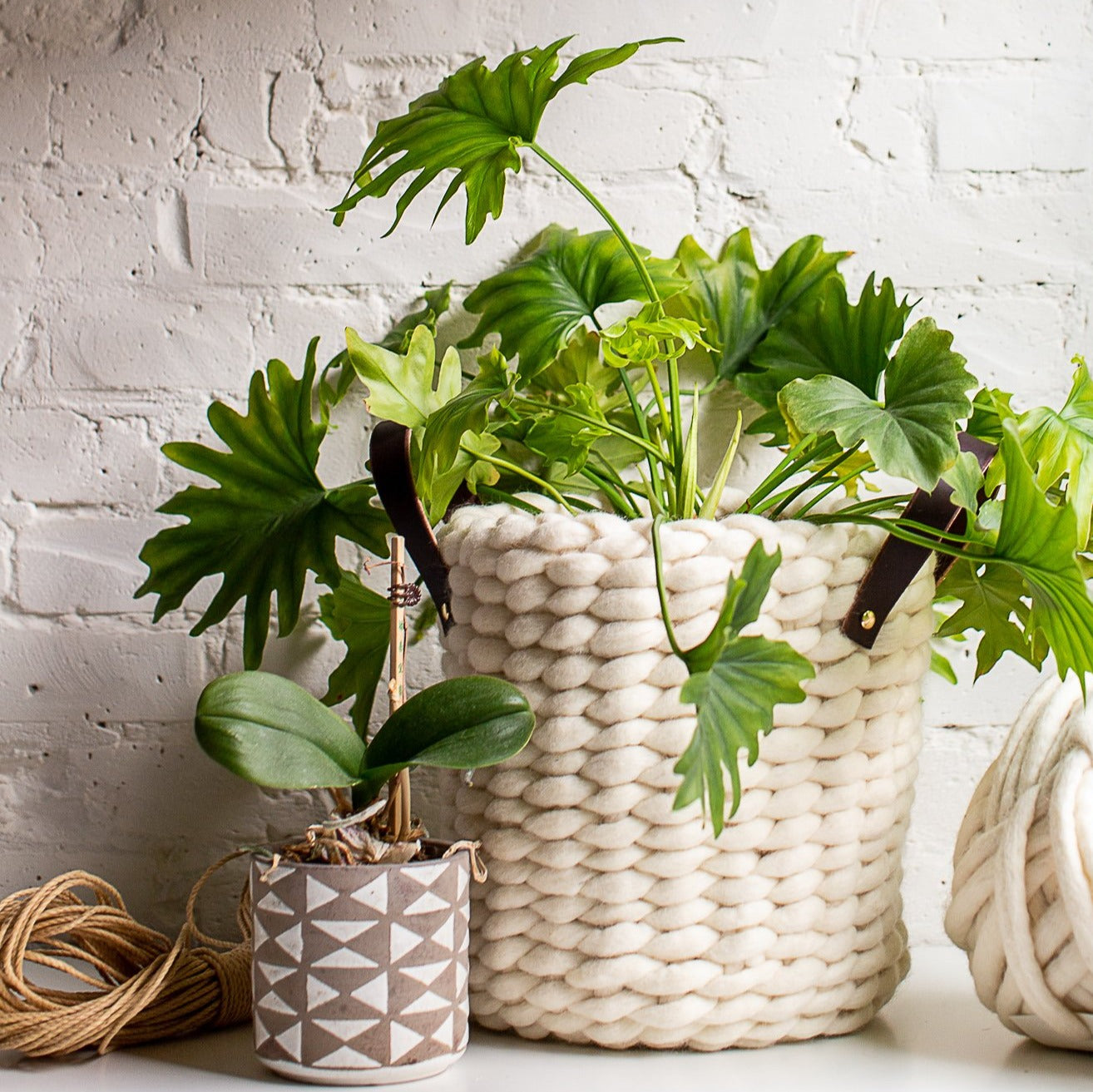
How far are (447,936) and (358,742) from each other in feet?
0.43

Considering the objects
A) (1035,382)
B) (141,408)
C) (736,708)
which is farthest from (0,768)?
(1035,382)

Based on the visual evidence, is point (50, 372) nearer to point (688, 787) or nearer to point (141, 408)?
point (141, 408)

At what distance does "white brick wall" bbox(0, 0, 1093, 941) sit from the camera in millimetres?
1016

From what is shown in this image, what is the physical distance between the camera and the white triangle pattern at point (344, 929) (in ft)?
2.14

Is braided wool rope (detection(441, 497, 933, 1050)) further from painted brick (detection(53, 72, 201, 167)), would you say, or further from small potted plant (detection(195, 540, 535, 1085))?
painted brick (detection(53, 72, 201, 167))

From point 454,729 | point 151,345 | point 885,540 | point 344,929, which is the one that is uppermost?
point 151,345

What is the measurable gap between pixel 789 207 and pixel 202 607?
68 centimetres

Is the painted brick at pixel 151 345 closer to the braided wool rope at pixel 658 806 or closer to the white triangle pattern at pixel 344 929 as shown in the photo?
the braided wool rope at pixel 658 806

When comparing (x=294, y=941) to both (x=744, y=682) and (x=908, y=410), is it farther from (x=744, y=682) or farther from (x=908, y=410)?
(x=908, y=410)

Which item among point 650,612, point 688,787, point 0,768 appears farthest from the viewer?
point 0,768

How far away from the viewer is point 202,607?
1.03 meters

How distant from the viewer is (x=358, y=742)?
2.28 feet

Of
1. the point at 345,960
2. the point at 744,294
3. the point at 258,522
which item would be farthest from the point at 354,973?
the point at 744,294

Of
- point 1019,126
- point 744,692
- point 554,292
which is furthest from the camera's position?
point 1019,126
